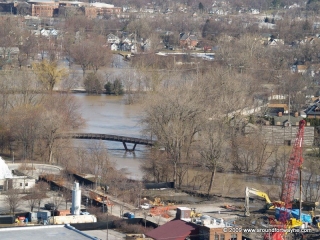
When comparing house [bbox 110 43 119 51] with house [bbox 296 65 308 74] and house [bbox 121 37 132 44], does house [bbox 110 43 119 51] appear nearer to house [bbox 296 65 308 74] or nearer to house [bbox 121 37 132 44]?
house [bbox 121 37 132 44]

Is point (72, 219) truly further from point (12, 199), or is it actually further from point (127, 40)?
point (127, 40)

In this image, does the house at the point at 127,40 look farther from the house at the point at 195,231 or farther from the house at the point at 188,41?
the house at the point at 195,231

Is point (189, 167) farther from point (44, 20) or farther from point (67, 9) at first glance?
point (67, 9)

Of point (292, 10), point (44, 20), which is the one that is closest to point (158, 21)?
point (44, 20)

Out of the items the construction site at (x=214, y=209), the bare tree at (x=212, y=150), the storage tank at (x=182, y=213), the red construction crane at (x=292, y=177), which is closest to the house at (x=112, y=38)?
the bare tree at (x=212, y=150)

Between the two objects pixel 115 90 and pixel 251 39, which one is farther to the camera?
pixel 251 39

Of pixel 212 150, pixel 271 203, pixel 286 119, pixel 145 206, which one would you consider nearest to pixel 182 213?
pixel 145 206
